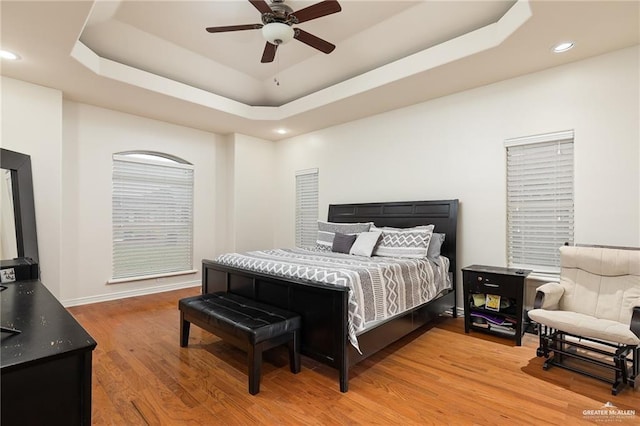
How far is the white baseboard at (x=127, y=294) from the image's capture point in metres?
4.45

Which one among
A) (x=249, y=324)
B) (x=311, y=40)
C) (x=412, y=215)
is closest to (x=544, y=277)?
(x=412, y=215)

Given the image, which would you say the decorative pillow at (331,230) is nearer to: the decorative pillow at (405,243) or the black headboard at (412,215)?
the black headboard at (412,215)

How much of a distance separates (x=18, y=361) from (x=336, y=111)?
14.5ft

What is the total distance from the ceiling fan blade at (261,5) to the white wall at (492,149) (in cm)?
262

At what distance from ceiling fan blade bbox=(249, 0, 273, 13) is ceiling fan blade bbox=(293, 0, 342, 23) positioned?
222 mm

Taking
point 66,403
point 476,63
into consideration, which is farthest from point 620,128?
point 66,403

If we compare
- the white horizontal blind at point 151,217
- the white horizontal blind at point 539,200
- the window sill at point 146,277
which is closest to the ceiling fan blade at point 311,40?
the white horizontal blind at point 539,200

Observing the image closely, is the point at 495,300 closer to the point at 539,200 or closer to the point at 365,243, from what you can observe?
the point at 539,200

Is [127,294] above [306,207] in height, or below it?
below

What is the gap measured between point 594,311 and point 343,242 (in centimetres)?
255

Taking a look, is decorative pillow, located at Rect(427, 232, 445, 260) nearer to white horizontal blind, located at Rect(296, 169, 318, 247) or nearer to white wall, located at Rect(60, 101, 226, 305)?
white horizontal blind, located at Rect(296, 169, 318, 247)

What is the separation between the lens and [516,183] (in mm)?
3676

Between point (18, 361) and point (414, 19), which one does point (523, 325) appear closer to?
point (414, 19)

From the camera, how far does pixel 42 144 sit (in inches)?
149
